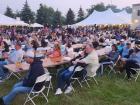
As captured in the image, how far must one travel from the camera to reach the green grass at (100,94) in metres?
7.69

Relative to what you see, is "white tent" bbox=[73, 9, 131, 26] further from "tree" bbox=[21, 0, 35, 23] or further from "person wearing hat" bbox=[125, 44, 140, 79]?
"tree" bbox=[21, 0, 35, 23]

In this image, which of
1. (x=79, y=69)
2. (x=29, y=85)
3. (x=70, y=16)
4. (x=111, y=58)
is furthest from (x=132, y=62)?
(x=70, y=16)

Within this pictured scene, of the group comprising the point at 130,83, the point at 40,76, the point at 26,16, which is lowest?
the point at 26,16

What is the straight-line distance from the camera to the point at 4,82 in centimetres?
976

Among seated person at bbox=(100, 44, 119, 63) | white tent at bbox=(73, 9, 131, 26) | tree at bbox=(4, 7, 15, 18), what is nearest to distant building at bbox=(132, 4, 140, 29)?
white tent at bbox=(73, 9, 131, 26)

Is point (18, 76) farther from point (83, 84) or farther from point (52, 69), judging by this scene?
point (83, 84)

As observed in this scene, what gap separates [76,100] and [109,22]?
1066 inches

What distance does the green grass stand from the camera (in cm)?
769

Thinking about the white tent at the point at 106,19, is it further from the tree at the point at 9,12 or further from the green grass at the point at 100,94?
the tree at the point at 9,12

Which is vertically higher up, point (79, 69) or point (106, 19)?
point (79, 69)

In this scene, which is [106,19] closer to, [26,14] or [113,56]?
[113,56]

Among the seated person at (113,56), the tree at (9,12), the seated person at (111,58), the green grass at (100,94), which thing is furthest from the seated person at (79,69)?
the tree at (9,12)

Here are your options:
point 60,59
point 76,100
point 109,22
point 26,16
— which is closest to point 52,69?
point 60,59

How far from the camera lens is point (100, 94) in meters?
8.41
